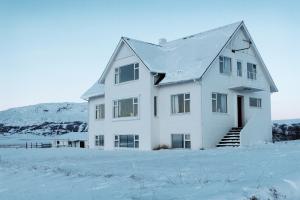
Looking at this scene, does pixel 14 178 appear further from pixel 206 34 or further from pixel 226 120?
pixel 206 34

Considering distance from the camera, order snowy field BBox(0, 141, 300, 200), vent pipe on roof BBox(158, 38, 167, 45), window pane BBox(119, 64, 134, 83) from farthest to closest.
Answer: vent pipe on roof BBox(158, 38, 167, 45) < window pane BBox(119, 64, 134, 83) < snowy field BBox(0, 141, 300, 200)

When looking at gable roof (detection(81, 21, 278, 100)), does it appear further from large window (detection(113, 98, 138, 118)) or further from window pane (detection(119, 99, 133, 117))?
window pane (detection(119, 99, 133, 117))

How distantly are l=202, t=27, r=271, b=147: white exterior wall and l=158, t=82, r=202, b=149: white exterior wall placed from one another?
421 millimetres

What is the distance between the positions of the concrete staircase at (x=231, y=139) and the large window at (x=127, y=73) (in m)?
8.03

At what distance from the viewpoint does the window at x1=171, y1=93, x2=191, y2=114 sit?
91.4ft

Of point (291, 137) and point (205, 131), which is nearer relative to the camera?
point (205, 131)

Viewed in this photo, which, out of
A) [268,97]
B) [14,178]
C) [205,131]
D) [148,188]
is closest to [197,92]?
[205,131]

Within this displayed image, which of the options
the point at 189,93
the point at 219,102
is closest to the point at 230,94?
the point at 219,102

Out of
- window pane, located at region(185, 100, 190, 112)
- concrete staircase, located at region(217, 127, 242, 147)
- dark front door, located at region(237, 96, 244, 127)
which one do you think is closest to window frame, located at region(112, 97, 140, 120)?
window pane, located at region(185, 100, 190, 112)

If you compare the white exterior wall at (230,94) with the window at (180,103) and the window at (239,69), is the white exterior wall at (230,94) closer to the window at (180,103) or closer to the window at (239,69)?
the window at (239,69)

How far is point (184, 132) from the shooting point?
27797mm

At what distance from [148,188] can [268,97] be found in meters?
26.2

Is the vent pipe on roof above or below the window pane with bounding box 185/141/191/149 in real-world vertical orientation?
above

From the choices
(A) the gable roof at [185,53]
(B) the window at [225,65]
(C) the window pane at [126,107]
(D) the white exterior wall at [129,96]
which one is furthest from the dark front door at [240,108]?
(C) the window pane at [126,107]
